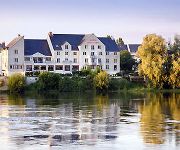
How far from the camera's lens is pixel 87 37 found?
397 ft

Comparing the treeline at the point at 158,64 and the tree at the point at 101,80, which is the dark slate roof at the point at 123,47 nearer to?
the treeline at the point at 158,64

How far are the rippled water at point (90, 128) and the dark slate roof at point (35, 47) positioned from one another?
53006 mm

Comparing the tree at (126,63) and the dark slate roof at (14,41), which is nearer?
the dark slate roof at (14,41)

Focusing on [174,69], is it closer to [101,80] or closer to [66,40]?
[101,80]

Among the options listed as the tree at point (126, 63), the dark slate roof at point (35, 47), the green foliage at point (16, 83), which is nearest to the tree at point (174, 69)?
the tree at point (126, 63)

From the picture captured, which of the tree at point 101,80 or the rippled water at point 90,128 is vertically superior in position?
the tree at point 101,80

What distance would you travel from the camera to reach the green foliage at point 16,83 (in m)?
103

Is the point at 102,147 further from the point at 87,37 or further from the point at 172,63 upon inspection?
the point at 87,37

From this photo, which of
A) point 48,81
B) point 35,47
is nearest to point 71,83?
point 48,81

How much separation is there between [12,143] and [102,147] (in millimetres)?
5354

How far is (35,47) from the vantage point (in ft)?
389

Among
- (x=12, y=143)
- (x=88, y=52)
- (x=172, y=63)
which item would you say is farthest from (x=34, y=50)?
(x=12, y=143)

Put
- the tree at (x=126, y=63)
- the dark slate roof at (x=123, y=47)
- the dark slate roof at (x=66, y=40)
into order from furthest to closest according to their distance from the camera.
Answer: the dark slate roof at (x=123, y=47), the tree at (x=126, y=63), the dark slate roof at (x=66, y=40)

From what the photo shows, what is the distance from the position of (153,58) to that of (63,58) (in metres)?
20.8
